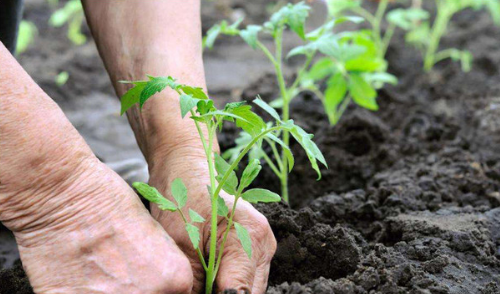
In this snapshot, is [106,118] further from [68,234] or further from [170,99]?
[68,234]

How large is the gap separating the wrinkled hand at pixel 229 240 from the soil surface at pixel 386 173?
3.1 inches

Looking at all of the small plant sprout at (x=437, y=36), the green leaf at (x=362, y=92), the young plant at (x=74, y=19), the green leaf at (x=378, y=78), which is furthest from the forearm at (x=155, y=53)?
the young plant at (x=74, y=19)

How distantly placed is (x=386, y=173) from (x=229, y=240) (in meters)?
1.12

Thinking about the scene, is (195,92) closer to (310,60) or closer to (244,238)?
(244,238)

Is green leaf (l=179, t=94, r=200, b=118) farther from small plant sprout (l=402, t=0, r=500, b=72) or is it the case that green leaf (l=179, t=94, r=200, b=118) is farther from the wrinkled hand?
small plant sprout (l=402, t=0, r=500, b=72)

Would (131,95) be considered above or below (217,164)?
above

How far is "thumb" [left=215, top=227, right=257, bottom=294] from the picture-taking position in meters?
1.38

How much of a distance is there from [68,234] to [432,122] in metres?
2.15

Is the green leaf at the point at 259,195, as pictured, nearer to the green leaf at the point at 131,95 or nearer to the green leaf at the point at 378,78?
the green leaf at the point at 131,95

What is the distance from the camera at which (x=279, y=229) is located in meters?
1.68

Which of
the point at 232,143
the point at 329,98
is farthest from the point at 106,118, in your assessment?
the point at 329,98

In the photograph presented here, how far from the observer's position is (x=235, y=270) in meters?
1.40

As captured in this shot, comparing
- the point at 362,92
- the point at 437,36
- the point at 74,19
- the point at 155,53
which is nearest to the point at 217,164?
the point at 155,53

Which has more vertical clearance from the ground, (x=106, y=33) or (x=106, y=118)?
(x=106, y=33)
